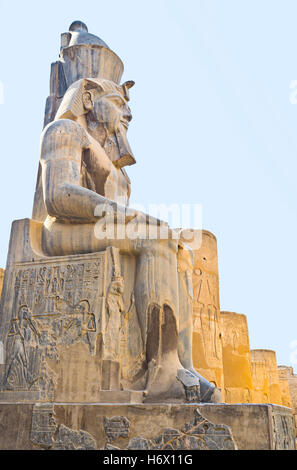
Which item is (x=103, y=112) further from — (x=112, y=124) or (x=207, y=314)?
(x=207, y=314)

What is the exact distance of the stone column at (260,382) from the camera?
32.1 ft

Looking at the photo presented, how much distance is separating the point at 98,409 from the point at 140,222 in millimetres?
1392

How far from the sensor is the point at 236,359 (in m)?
8.58

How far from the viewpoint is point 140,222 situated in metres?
3.54

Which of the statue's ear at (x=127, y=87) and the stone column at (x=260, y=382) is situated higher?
the statue's ear at (x=127, y=87)

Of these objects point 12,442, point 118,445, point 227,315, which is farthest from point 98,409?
point 227,315

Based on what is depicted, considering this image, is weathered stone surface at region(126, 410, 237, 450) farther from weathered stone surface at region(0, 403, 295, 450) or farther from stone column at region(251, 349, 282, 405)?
stone column at region(251, 349, 282, 405)

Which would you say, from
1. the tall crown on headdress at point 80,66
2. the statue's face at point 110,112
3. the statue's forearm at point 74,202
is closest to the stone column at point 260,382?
the statue's face at point 110,112

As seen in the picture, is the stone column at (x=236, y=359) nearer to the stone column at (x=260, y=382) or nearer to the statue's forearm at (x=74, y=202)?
the stone column at (x=260, y=382)

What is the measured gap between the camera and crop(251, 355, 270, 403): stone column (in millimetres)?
9790

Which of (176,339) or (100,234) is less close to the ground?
(100,234)

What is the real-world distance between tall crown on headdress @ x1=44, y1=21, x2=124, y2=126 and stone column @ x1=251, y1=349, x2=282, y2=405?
29.7 feet

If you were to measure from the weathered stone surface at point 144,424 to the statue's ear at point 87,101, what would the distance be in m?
2.65

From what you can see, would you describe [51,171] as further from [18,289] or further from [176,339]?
[176,339]
